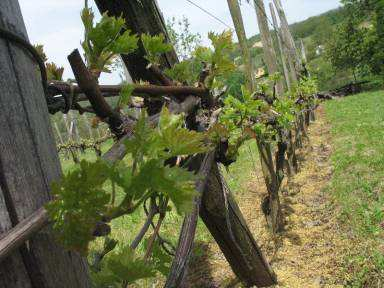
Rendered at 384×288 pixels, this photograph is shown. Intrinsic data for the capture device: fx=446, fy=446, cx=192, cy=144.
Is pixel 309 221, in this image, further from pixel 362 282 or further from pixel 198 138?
pixel 198 138

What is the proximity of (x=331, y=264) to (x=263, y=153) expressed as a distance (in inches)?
63.9

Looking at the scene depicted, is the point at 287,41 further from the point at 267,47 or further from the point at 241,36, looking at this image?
the point at 241,36

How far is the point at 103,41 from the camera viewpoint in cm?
108

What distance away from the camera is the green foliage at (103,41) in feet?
3.36

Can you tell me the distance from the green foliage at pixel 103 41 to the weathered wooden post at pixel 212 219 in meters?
0.55

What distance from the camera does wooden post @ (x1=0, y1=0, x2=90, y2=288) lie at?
79cm

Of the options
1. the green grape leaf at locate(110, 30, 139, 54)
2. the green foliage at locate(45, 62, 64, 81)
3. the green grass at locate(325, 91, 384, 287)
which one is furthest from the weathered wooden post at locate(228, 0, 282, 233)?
the green grape leaf at locate(110, 30, 139, 54)

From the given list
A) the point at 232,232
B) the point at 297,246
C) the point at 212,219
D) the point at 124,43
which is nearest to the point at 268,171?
the point at 297,246

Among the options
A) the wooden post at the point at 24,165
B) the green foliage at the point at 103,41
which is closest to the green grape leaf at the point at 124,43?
the green foliage at the point at 103,41

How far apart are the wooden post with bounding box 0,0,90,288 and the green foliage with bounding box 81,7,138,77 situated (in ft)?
0.56

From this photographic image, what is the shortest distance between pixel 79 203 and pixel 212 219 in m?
2.53

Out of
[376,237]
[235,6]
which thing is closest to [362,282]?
[376,237]

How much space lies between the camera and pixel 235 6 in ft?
17.3

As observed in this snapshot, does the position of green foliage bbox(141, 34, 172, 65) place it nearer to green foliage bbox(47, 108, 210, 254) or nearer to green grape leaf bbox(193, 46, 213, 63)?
green grape leaf bbox(193, 46, 213, 63)
